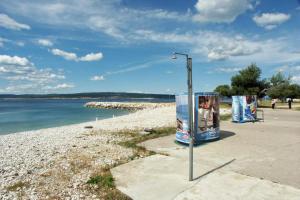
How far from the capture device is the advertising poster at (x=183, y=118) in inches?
441

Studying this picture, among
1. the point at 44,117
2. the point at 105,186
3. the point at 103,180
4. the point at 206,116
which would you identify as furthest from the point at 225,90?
the point at 105,186

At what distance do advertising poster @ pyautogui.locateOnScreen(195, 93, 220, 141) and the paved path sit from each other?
2.60 feet

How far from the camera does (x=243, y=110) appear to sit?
20.0 meters

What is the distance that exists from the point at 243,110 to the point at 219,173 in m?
13.8

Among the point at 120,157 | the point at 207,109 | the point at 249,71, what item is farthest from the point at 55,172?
the point at 249,71

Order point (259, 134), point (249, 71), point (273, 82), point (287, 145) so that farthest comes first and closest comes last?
point (273, 82) < point (249, 71) < point (259, 134) < point (287, 145)

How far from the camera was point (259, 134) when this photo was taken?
14.0 metres

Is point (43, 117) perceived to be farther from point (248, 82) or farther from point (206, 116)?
point (206, 116)

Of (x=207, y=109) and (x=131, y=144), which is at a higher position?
(x=207, y=109)

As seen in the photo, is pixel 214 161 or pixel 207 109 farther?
pixel 207 109

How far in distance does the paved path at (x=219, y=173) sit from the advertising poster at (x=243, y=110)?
874cm

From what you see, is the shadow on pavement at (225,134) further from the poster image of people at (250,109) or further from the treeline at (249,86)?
the treeline at (249,86)

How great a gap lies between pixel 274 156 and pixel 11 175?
8470 millimetres

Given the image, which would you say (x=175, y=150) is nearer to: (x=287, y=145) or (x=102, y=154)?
(x=102, y=154)
